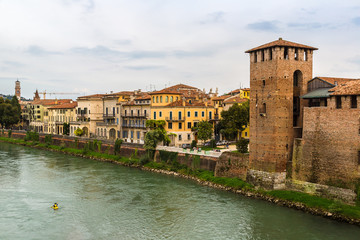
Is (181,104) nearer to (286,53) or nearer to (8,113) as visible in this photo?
(286,53)

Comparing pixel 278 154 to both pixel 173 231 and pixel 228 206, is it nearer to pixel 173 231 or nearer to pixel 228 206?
pixel 228 206

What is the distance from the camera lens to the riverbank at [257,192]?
22.7 meters

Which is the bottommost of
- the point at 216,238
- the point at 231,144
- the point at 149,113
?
the point at 216,238

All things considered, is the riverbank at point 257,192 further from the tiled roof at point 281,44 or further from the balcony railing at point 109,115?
the balcony railing at point 109,115

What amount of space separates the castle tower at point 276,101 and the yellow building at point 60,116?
4546cm

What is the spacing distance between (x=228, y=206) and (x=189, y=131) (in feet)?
75.7

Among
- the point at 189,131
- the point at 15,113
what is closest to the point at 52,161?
the point at 189,131

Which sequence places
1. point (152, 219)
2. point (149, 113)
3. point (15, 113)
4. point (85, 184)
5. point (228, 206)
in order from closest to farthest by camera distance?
point (152, 219) → point (228, 206) → point (85, 184) → point (149, 113) → point (15, 113)

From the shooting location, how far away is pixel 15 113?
269ft

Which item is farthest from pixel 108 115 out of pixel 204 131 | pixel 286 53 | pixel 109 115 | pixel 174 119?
pixel 286 53

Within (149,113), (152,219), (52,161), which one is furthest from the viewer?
(149,113)

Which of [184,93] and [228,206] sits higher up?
[184,93]

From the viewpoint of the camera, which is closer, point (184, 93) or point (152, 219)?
point (152, 219)

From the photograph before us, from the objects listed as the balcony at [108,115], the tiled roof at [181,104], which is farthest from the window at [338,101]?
the balcony at [108,115]
